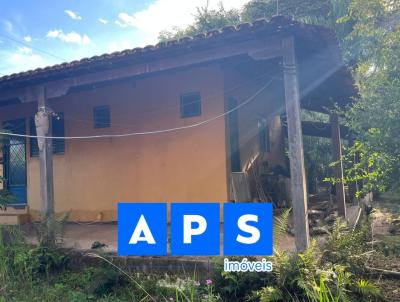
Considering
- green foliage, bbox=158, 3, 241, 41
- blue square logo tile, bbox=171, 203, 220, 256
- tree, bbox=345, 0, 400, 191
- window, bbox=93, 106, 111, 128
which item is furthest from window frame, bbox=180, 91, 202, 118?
green foliage, bbox=158, 3, 241, 41

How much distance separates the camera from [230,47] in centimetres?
570

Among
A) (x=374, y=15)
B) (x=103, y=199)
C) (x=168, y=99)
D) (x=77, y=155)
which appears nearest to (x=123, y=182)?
(x=103, y=199)

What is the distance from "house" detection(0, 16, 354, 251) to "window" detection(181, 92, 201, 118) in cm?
2

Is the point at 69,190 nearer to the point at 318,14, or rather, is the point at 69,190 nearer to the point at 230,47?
the point at 230,47

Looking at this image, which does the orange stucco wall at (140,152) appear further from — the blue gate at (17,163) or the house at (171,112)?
the blue gate at (17,163)

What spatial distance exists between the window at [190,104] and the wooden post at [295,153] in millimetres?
2934

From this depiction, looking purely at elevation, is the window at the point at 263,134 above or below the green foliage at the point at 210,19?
below

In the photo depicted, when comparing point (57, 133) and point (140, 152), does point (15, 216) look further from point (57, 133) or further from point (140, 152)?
point (140, 152)

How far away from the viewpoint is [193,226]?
358cm

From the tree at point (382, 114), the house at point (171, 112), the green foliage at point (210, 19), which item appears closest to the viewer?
the tree at point (382, 114)

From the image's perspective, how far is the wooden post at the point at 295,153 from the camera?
506 cm

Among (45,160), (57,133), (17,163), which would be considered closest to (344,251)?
(45,160)

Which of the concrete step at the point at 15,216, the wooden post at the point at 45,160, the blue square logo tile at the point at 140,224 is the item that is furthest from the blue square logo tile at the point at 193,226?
the concrete step at the point at 15,216

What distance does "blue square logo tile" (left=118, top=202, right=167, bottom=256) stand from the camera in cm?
353
